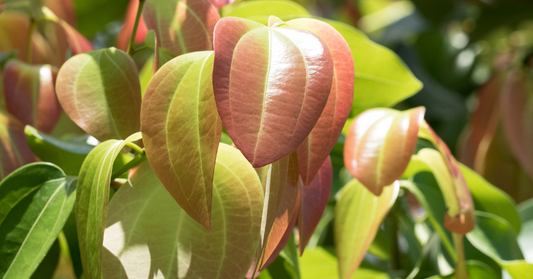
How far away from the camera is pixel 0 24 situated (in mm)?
500

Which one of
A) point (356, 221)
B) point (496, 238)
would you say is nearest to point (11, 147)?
point (356, 221)

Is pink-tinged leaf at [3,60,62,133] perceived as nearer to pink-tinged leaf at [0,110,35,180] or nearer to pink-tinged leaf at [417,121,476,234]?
pink-tinged leaf at [0,110,35,180]

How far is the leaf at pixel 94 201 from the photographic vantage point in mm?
196

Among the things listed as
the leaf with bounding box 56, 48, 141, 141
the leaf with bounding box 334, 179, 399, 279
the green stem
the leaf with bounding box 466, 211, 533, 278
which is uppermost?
the leaf with bounding box 56, 48, 141, 141

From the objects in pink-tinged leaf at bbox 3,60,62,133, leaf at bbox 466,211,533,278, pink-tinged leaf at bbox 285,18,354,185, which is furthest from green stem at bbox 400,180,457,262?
pink-tinged leaf at bbox 3,60,62,133

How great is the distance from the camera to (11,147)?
0.31 meters

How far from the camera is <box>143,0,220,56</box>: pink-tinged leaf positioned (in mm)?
274

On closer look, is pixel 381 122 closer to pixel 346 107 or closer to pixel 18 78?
pixel 346 107

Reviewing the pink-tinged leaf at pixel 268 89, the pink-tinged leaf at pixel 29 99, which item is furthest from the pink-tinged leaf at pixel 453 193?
the pink-tinged leaf at pixel 29 99

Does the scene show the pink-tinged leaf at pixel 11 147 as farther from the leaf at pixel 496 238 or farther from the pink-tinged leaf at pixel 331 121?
the leaf at pixel 496 238

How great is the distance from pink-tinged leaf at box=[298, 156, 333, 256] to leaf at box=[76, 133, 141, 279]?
10 centimetres

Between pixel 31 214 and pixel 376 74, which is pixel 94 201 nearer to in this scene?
pixel 31 214

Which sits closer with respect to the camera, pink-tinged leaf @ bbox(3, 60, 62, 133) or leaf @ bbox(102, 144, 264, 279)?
leaf @ bbox(102, 144, 264, 279)

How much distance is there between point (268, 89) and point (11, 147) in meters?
0.23
